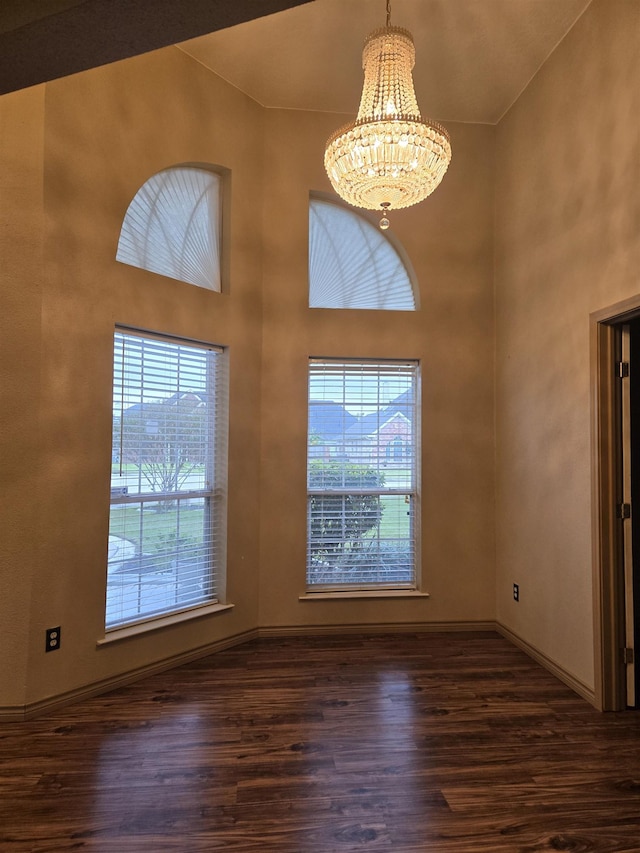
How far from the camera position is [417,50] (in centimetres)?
349

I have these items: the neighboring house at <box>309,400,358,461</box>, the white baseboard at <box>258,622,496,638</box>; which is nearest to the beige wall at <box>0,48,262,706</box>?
the white baseboard at <box>258,622,496,638</box>

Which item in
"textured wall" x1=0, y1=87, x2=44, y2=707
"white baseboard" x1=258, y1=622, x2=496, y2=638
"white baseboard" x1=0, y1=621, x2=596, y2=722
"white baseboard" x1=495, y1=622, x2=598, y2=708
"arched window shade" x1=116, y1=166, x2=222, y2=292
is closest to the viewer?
"textured wall" x1=0, y1=87, x2=44, y2=707

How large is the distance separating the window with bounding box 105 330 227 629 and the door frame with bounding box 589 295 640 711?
2362 mm

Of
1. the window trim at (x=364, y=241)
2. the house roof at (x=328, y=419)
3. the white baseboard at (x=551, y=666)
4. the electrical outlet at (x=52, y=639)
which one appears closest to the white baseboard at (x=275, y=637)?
the white baseboard at (x=551, y=666)

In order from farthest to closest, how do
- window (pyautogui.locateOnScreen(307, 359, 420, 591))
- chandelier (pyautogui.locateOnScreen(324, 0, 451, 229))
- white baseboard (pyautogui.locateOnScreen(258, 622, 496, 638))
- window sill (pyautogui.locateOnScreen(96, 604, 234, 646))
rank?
window (pyautogui.locateOnScreen(307, 359, 420, 591)) → white baseboard (pyautogui.locateOnScreen(258, 622, 496, 638)) → window sill (pyautogui.locateOnScreen(96, 604, 234, 646)) → chandelier (pyautogui.locateOnScreen(324, 0, 451, 229))

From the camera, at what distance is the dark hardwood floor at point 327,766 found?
200cm

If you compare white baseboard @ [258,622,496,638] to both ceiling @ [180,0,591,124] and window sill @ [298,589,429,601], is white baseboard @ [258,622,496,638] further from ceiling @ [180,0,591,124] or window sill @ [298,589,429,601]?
ceiling @ [180,0,591,124]

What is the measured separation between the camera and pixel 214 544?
3861 mm

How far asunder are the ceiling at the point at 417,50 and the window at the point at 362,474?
1938 millimetres

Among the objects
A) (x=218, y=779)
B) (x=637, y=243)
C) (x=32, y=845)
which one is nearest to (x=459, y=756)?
(x=218, y=779)

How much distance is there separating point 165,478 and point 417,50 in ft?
10.4

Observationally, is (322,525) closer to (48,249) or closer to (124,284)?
(124,284)

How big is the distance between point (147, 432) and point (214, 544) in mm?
962

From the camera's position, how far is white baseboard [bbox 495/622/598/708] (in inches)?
121
